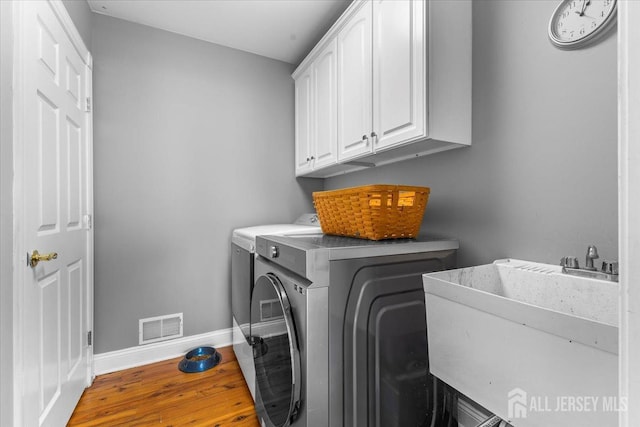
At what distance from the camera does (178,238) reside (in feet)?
Result: 7.50

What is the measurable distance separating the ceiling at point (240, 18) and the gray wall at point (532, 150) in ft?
3.67

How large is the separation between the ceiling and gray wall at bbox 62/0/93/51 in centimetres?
10

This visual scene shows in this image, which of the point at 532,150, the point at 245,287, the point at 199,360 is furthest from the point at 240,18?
the point at 199,360

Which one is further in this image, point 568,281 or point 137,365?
point 137,365

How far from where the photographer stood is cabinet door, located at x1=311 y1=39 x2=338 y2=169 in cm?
196

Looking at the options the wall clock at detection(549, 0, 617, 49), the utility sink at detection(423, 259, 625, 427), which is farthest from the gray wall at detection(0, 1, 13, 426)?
the wall clock at detection(549, 0, 617, 49)

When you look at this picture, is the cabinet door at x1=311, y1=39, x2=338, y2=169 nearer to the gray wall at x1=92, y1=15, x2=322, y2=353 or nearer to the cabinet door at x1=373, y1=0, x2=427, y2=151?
the cabinet door at x1=373, y1=0, x2=427, y2=151

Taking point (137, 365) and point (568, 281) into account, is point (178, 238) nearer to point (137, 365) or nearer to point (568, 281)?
point (137, 365)

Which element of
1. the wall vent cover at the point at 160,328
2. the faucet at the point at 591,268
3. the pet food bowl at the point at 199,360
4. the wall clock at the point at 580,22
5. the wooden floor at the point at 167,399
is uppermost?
the wall clock at the point at 580,22

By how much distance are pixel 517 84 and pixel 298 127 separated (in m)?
1.67

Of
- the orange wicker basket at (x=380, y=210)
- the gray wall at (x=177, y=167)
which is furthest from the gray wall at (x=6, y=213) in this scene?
the orange wicker basket at (x=380, y=210)

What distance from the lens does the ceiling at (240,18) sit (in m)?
1.93

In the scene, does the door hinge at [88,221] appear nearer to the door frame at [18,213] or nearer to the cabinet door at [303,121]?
the door frame at [18,213]

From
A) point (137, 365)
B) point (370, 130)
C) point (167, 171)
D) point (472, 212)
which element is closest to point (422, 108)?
point (370, 130)
